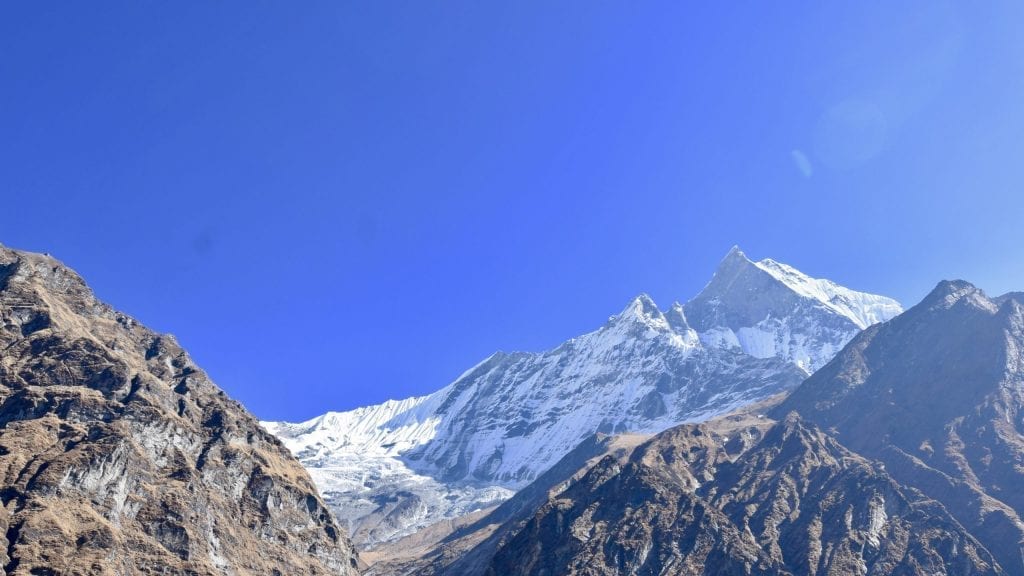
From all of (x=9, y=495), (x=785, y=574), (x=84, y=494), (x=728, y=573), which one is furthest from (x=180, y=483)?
(x=785, y=574)

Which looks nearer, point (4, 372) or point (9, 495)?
point (9, 495)

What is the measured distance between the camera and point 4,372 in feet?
652

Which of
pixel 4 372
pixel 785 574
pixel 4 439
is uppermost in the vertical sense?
pixel 4 372

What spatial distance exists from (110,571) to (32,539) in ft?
49.7

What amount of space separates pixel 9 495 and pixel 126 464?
26.2m

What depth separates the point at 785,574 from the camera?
198 meters

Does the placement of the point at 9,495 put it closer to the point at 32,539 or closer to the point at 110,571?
the point at 32,539

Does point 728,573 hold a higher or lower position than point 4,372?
lower

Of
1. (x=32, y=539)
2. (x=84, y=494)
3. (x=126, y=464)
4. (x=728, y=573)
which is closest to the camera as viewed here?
(x=32, y=539)

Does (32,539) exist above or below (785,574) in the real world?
above

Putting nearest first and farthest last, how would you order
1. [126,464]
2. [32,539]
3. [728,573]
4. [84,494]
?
[32,539] → [84,494] → [126,464] → [728,573]

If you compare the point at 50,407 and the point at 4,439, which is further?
the point at 50,407

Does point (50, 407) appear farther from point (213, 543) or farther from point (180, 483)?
point (213, 543)

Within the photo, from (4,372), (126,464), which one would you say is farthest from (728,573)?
(4,372)
